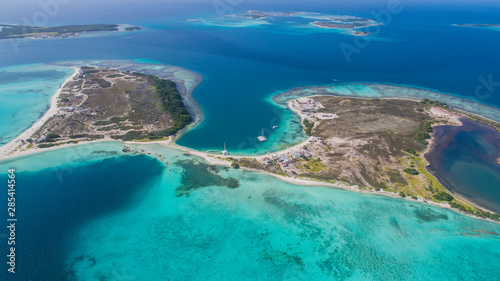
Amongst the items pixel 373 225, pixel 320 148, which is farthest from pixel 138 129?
pixel 373 225

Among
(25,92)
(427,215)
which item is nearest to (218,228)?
(427,215)

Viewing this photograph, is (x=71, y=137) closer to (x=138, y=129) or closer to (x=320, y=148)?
(x=138, y=129)

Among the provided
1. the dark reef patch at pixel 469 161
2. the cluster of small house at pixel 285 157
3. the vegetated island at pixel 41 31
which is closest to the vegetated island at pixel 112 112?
the cluster of small house at pixel 285 157

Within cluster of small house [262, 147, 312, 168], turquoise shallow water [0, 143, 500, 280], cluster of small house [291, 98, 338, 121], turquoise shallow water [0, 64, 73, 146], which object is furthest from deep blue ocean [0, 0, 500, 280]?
cluster of small house [291, 98, 338, 121]

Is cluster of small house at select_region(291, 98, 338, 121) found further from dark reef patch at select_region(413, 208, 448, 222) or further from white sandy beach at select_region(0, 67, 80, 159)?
white sandy beach at select_region(0, 67, 80, 159)

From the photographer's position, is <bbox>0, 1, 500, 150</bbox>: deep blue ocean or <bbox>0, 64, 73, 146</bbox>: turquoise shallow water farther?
<bbox>0, 1, 500, 150</bbox>: deep blue ocean

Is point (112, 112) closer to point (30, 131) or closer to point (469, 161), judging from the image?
point (30, 131)
